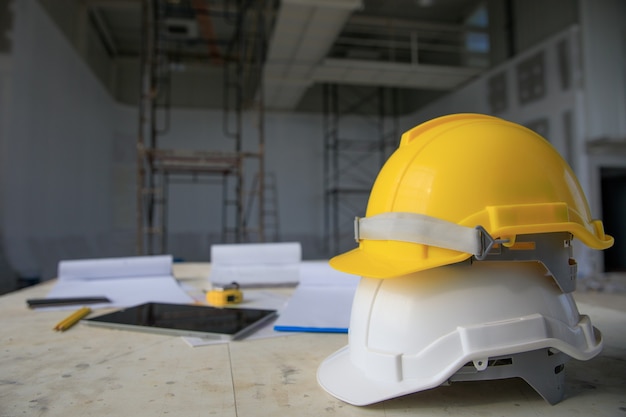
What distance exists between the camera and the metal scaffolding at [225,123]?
616 cm

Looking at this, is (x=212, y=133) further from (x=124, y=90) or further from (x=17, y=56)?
(x=17, y=56)

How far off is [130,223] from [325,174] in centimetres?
540

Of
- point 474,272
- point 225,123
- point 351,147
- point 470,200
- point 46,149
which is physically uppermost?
point 225,123

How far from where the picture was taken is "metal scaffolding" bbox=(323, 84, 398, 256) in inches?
470

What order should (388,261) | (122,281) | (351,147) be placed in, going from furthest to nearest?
(351,147)
(122,281)
(388,261)

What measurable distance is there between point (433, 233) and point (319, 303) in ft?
4.19

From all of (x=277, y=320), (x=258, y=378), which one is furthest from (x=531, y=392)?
(x=277, y=320)

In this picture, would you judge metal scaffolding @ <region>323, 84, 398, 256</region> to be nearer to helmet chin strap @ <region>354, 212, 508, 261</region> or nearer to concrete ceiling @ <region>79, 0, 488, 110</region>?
concrete ceiling @ <region>79, 0, 488, 110</region>

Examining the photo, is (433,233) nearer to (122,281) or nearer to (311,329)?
(311,329)

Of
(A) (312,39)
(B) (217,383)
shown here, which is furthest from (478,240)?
(A) (312,39)

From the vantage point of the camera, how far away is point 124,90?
1130cm

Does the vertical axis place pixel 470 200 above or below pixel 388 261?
above

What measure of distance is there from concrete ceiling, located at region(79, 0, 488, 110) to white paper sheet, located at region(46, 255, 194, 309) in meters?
4.73

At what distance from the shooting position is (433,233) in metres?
0.93
